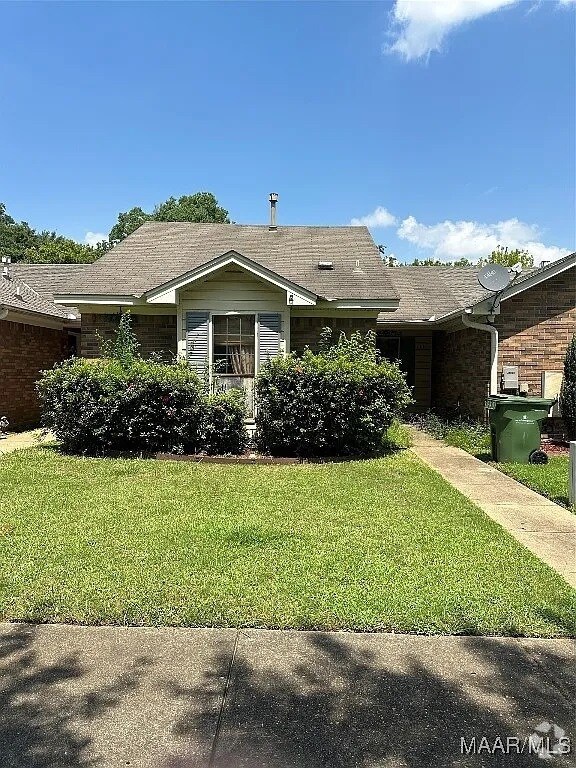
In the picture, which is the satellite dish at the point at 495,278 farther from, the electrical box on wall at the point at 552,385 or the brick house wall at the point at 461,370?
the electrical box on wall at the point at 552,385

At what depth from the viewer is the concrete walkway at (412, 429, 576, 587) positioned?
208 inches

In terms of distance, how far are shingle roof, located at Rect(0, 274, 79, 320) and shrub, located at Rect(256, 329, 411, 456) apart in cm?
687

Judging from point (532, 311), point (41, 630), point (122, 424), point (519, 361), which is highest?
point (532, 311)

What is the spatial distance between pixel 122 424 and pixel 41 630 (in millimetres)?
6780

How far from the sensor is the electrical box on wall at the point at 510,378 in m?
11.9

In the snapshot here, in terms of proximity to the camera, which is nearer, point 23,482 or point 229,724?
point 229,724

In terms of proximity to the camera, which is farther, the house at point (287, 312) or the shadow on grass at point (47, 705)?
the house at point (287, 312)

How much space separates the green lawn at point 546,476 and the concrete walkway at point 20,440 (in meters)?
8.81

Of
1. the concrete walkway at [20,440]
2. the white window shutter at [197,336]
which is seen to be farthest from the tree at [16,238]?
the white window shutter at [197,336]

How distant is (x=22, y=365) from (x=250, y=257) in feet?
21.8

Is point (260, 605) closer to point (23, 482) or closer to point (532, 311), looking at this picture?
point (23, 482)

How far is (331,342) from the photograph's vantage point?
513 inches

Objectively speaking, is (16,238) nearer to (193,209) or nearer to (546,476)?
(193,209)

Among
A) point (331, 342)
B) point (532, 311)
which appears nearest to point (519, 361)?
point (532, 311)
